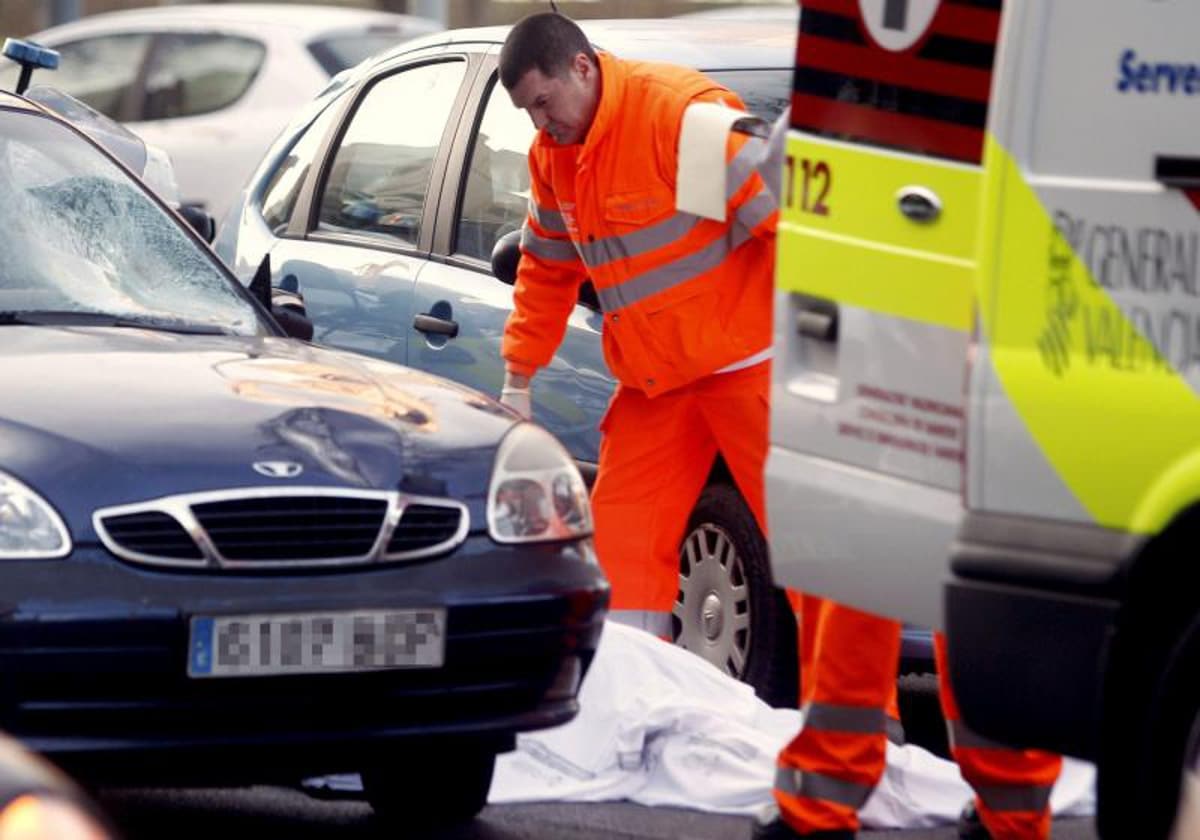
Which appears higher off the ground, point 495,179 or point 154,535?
point 154,535


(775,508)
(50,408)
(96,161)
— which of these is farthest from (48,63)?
(775,508)

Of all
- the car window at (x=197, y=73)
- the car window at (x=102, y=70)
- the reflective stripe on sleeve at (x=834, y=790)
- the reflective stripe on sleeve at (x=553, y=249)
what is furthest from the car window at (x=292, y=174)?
the car window at (x=102, y=70)

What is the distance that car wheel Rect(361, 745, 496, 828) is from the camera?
20.7ft

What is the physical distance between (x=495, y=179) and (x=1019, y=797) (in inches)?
117

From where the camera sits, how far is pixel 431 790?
638 centimetres

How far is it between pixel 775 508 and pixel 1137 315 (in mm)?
956

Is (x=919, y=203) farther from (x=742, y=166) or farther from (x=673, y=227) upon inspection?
(x=673, y=227)

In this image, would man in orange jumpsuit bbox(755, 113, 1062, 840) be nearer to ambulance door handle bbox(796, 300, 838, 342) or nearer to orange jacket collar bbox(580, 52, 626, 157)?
ambulance door handle bbox(796, 300, 838, 342)

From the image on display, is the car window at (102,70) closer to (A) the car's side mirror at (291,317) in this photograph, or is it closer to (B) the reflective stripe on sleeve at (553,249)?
(A) the car's side mirror at (291,317)

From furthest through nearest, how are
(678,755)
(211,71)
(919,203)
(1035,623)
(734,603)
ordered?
(211,71), (734,603), (678,755), (919,203), (1035,623)

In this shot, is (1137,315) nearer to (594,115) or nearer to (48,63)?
(594,115)

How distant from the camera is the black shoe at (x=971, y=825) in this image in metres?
6.25

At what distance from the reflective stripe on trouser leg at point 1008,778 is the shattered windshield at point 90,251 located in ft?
6.46

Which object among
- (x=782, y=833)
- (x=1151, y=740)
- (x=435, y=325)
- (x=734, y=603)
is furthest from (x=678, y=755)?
(x=1151, y=740)
